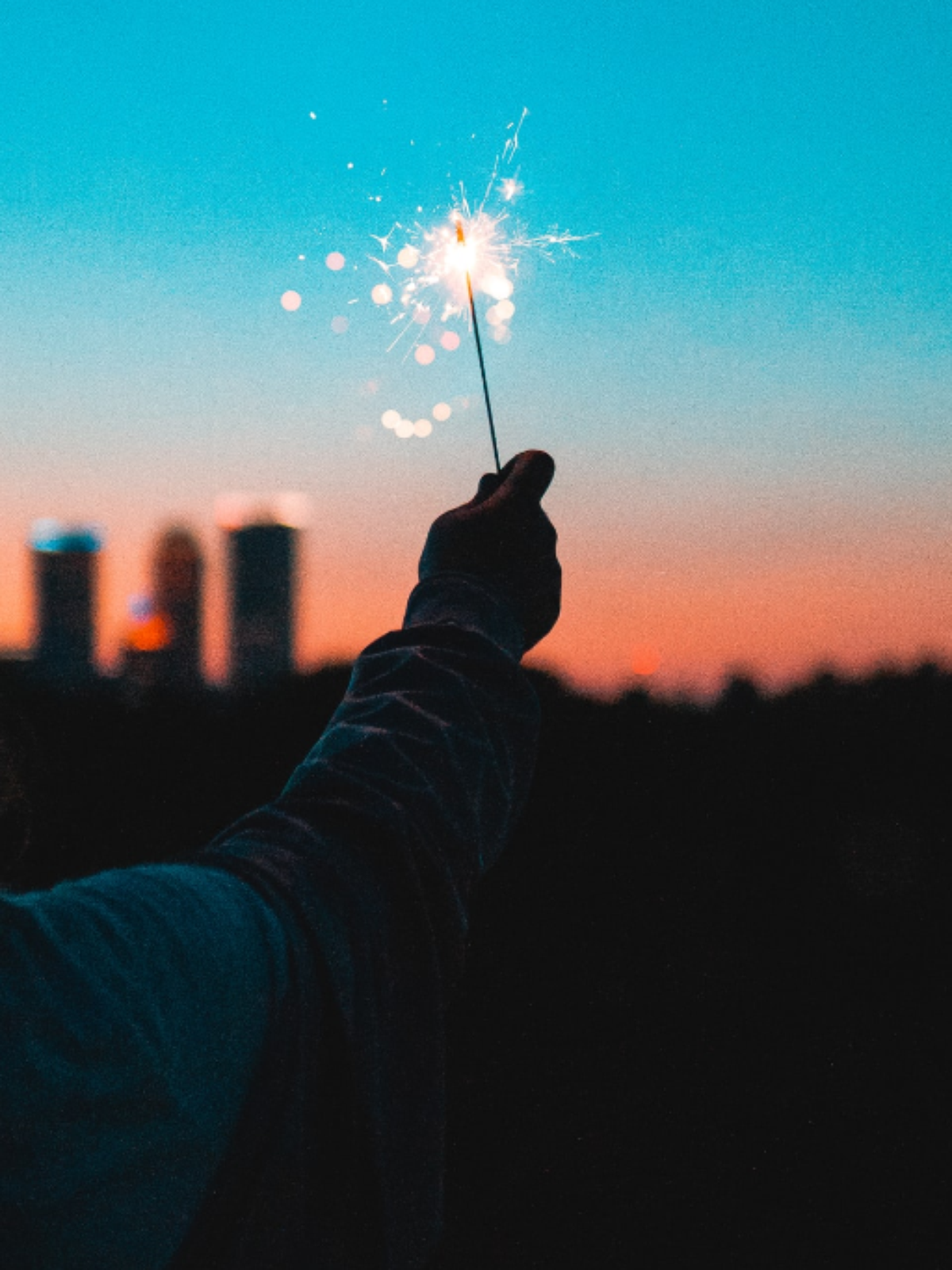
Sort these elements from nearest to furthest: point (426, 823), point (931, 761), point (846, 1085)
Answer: point (426, 823) → point (846, 1085) → point (931, 761)

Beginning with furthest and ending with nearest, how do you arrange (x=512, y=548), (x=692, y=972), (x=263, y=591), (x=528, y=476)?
(x=263, y=591) < (x=692, y=972) < (x=528, y=476) < (x=512, y=548)

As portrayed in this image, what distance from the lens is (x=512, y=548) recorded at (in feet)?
5.55

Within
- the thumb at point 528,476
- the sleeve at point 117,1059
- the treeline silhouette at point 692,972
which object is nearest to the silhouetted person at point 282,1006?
the sleeve at point 117,1059

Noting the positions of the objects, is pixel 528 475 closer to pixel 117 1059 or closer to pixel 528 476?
pixel 528 476

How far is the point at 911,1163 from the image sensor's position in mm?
11047

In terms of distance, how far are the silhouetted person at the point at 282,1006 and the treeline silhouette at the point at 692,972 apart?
8.55m

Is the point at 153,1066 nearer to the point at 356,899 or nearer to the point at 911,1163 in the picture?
the point at 356,899

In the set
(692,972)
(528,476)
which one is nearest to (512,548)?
(528,476)

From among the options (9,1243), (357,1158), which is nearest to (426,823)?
(357,1158)

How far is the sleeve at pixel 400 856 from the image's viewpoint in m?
0.80

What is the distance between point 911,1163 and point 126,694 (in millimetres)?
14089

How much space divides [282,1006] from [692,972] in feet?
45.8

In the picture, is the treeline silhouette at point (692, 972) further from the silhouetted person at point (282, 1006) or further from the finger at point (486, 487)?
the silhouetted person at point (282, 1006)

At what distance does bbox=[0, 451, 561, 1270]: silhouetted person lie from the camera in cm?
57
